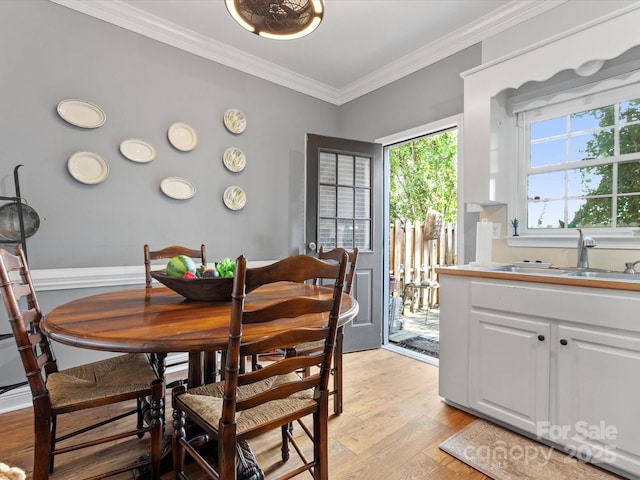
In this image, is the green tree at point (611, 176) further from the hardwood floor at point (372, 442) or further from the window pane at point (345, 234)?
the window pane at point (345, 234)

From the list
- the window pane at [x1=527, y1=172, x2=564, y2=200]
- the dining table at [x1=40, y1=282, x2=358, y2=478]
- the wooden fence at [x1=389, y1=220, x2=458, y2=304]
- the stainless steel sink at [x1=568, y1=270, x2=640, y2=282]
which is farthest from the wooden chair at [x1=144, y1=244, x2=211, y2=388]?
the wooden fence at [x1=389, y1=220, x2=458, y2=304]

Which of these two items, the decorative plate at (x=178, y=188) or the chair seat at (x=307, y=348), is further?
the decorative plate at (x=178, y=188)

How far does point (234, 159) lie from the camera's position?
3168 millimetres

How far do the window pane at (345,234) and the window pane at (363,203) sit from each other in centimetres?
16

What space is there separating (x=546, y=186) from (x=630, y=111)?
61 centimetres

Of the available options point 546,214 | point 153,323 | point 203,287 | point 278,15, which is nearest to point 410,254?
point 546,214

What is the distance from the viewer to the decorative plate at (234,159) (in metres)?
3.12

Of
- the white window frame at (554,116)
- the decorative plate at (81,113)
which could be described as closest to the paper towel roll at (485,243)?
the white window frame at (554,116)

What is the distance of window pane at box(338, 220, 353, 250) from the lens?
133 inches

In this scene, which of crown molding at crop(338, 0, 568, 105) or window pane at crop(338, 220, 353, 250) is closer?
crown molding at crop(338, 0, 568, 105)

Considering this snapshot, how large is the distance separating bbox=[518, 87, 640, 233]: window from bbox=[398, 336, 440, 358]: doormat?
153 centimetres

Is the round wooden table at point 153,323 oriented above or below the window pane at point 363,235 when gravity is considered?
below

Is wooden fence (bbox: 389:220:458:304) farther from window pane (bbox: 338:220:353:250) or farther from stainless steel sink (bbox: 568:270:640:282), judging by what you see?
stainless steel sink (bbox: 568:270:640:282)

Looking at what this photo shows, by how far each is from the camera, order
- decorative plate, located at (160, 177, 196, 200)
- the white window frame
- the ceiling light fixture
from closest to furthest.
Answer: the ceiling light fixture, the white window frame, decorative plate, located at (160, 177, 196, 200)
